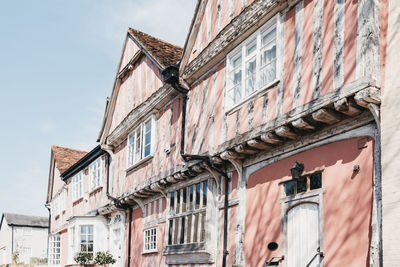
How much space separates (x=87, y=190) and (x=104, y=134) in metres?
3.65

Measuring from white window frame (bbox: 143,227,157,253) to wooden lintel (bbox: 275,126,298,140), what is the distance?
676 centimetres

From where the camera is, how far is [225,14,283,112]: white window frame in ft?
29.6

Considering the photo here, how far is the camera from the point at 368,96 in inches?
269

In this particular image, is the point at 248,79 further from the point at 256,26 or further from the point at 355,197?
the point at 355,197

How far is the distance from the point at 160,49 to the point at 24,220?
1701 inches

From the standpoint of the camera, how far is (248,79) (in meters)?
10.1

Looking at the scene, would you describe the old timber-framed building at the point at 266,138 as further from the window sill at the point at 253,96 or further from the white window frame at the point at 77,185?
the white window frame at the point at 77,185

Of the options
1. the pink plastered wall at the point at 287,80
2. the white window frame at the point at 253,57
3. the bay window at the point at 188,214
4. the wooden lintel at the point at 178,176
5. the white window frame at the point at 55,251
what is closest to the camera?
the pink plastered wall at the point at 287,80

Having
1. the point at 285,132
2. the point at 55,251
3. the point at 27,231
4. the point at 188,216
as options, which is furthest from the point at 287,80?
the point at 27,231

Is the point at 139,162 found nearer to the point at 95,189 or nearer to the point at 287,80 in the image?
the point at 95,189

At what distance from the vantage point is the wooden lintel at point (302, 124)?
26.3 feet

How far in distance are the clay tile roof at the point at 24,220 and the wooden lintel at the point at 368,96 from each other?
4950 centimetres

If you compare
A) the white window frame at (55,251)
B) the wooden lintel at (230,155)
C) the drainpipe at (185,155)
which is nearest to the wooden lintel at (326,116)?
the wooden lintel at (230,155)

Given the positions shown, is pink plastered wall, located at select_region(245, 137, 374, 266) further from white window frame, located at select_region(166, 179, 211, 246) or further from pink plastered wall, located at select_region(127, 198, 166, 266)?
pink plastered wall, located at select_region(127, 198, 166, 266)
